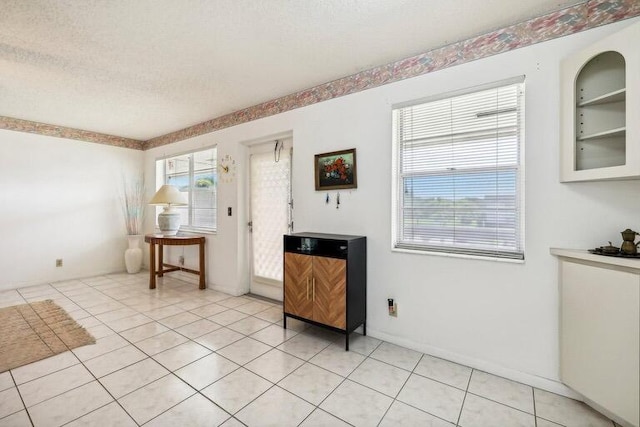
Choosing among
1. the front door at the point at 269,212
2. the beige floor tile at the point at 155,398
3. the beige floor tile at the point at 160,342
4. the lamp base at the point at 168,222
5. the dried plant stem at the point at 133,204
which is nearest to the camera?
the beige floor tile at the point at 155,398

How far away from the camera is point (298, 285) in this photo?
277 centimetres

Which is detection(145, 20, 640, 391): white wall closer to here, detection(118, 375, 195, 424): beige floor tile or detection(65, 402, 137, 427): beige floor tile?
detection(118, 375, 195, 424): beige floor tile

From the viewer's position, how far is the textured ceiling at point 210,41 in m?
1.88

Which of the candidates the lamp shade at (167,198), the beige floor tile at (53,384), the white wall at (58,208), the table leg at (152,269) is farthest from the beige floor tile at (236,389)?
the white wall at (58,208)

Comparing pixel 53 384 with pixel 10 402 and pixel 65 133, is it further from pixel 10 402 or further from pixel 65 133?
pixel 65 133

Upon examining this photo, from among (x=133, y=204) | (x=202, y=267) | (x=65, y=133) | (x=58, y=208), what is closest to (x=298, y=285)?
(x=202, y=267)

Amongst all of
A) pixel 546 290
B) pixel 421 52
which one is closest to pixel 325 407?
pixel 546 290

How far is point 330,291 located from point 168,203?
2987 millimetres

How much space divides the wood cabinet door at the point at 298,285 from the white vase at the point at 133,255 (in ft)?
12.5

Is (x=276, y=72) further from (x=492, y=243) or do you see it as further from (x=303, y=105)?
(x=492, y=243)

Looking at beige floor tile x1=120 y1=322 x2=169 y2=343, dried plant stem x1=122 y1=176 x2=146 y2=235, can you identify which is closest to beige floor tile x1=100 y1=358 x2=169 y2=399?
Result: beige floor tile x1=120 y1=322 x2=169 y2=343

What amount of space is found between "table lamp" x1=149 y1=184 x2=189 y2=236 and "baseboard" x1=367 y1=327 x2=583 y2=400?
3439 mm

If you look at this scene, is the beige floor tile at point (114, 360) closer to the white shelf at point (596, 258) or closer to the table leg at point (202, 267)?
the table leg at point (202, 267)

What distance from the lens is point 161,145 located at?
516 centimetres
